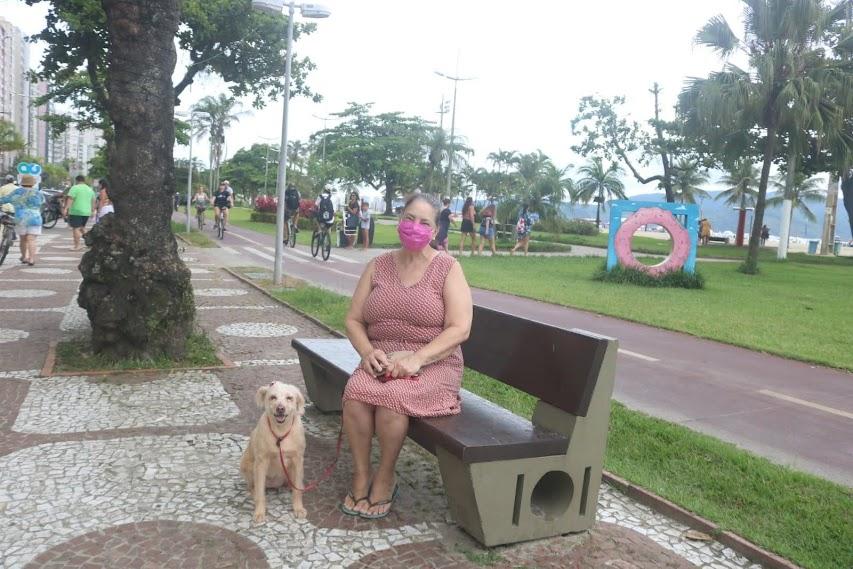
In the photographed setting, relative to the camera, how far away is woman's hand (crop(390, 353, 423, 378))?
3.53 m

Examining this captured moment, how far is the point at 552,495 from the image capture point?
12.0ft

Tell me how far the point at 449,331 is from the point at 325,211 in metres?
15.5

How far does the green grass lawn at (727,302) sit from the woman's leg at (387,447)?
6.25 m

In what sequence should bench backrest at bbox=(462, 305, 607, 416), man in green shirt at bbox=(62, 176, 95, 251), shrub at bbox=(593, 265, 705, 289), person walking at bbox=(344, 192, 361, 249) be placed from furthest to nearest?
person walking at bbox=(344, 192, 361, 249) → man in green shirt at bbox=(62, 176, 95, 251) → shrub at bbox=(593, 265, 705, 289) → bench backrest at bbox=(462, 305, 607, 416)

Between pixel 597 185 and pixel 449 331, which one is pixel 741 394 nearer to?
pixel 449 331

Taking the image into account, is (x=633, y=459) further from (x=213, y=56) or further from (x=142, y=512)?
(x=213, y=56)

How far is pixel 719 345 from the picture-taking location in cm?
898

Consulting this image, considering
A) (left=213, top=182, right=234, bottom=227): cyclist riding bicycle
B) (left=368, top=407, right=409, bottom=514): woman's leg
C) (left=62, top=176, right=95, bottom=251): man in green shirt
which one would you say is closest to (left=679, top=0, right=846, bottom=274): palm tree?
(left=213, top=182, right=234, bottom=227): cyclist riding bicycle

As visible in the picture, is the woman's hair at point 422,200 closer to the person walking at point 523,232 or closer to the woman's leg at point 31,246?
the woman's leg at point 31,246

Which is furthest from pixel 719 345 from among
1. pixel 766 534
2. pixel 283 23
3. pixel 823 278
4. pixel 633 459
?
pixel 283 23

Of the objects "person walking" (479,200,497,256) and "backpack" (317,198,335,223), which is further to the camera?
"person walking" (479,200,497,256)

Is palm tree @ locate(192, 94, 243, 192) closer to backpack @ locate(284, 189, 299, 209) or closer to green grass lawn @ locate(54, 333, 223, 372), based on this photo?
backpack @ locate(284, 189, 299, 209)

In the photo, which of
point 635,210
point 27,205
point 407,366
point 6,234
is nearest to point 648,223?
point 635,210

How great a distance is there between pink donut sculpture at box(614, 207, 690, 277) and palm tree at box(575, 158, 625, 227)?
50457 mm
